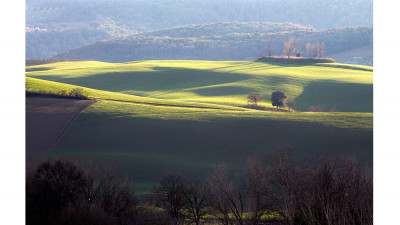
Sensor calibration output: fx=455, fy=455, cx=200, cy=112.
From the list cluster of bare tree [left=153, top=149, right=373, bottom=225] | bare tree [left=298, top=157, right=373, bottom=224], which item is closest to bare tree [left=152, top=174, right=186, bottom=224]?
cluster of bare tree [left=153, top=149, right=373, bottom=225]

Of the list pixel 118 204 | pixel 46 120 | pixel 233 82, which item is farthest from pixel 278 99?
pixel 118 204

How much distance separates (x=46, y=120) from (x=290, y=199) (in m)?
26.6

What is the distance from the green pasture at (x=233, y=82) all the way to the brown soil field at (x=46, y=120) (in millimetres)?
19946

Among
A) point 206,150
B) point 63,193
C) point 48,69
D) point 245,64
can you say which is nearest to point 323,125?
point 206,150

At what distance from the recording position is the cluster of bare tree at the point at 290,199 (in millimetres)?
20484

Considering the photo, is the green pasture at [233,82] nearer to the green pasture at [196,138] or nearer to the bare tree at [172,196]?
the green pasture at [196,138]

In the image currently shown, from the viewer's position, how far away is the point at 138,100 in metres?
56.5

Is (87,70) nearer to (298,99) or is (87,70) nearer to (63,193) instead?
(298,99)

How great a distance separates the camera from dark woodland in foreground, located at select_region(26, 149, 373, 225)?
68.8 feet

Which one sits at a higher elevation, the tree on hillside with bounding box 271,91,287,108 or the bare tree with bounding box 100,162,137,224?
the tree on hillside with bounding box 271,91,287,108

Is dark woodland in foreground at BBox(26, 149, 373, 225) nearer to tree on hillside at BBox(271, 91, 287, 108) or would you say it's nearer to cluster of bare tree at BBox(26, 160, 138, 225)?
cluster of bare tree at BBox(26, 160, 138, 225)

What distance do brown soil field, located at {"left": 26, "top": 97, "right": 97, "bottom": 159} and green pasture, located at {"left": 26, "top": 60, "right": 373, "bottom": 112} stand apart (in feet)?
65.4

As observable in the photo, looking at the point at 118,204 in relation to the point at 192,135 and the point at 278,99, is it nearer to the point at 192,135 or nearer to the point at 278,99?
the point at 192,135
